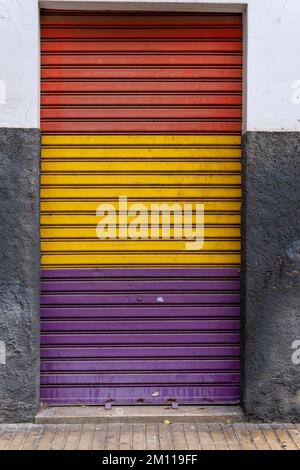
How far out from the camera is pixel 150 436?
511 centimetres

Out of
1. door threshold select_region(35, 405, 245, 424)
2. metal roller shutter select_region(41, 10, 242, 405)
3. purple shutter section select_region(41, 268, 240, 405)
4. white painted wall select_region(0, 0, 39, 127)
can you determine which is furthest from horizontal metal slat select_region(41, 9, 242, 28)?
door threshold select_region(35, 405, 245, 424)

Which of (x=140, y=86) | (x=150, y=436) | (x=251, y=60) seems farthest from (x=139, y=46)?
(x=150, y=436)

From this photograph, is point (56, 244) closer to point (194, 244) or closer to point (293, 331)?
point (194, 244)

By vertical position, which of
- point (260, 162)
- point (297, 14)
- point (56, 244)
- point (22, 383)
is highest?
point (297, 14)

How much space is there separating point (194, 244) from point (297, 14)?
2.22 metres

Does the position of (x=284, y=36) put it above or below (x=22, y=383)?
above

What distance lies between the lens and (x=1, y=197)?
5.36 m

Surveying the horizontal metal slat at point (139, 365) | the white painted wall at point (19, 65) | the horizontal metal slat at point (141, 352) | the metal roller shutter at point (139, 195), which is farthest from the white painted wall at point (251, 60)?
the horizontal metal slat at point (139, 365)

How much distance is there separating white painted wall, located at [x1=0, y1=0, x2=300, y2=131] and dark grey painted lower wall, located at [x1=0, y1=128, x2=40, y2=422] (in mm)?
283

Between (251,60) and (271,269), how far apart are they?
1850 mm

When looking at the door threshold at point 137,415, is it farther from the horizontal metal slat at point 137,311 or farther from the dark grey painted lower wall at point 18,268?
the horizontal metal slat at point 137,311

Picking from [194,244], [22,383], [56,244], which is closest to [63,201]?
[56,244]

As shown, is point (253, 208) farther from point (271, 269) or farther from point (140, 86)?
point (140, 86)

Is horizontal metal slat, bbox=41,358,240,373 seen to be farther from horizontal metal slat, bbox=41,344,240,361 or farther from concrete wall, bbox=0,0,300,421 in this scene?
concrete wall, bbox=0,0,300,421
